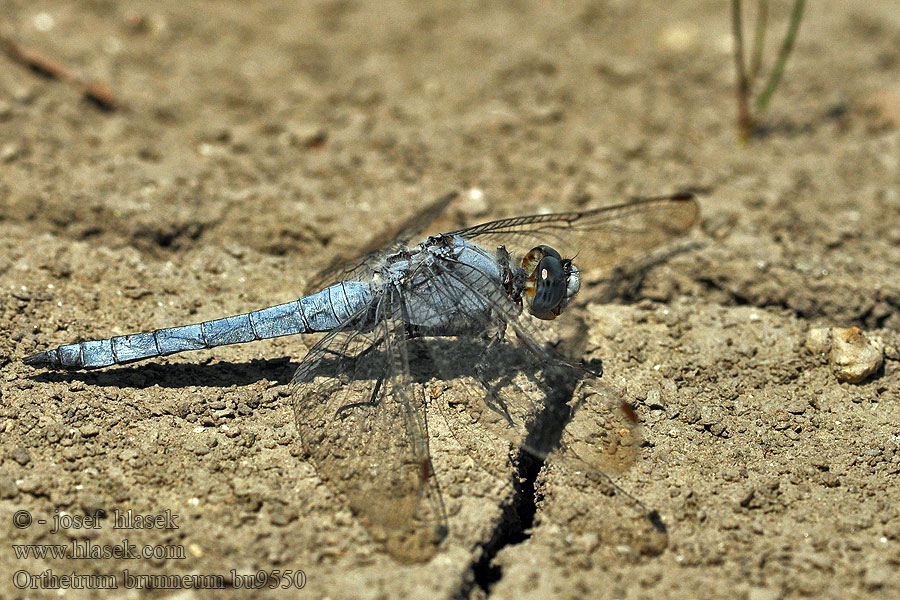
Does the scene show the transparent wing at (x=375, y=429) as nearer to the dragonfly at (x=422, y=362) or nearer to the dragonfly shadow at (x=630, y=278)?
the dragonfly at (x=422, y=362)

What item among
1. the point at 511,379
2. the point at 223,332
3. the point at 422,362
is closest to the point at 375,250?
the point at 422,362

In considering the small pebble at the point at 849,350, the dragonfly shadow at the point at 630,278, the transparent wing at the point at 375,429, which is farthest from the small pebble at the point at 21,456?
the small pebble at the point at 849,350

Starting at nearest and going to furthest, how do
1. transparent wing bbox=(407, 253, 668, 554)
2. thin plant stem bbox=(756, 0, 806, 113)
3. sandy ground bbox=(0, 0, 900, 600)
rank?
sandy ground bbox=(0, 0, 900, 600) → transparent wing bbox=(407, 253, 668, 554) → thin plant stem bbox=(756, 0, 806, 113)

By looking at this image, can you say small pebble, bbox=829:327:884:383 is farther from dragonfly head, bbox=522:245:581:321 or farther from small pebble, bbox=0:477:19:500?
small pebble, bbox=0:477:19:500

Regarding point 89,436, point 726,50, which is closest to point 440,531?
point 89,436

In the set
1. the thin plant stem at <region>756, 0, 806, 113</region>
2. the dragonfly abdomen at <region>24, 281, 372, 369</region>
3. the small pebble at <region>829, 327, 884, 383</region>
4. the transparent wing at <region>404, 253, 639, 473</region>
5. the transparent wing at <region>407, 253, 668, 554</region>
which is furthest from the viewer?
the thin plant stem at <region>756, 0, 806, 113</region>

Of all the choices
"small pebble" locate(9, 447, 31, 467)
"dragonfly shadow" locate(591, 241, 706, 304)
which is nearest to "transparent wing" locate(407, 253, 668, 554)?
"dragonfly shadow" locate(591, 241, 706, 304)
